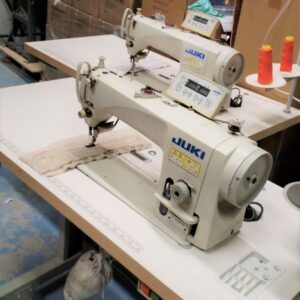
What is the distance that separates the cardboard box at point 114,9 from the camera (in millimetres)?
2908

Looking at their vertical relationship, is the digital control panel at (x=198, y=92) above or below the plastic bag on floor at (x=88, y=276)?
above

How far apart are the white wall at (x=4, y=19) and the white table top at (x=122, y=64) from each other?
8.49 feet

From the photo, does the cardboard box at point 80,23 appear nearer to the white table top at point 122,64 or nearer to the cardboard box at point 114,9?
the cardboard box at point 114,9

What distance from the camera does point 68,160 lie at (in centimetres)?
131

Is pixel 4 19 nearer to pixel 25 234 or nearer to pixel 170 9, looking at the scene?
pixel 170 9

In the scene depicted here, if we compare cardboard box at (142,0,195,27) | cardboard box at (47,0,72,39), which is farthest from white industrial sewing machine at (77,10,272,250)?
cardboard box at (47,0,72,39)

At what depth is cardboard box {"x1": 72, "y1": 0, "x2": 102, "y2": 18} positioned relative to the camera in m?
3.22

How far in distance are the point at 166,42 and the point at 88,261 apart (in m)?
1.04

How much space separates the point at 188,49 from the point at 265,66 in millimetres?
374

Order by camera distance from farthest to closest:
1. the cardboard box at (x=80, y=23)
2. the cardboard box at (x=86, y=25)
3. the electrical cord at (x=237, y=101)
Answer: the cardboard box at (x=80, y=23)
the cardboard box at (x=86, y=25)
the electrical cord at (x=237, y=101)

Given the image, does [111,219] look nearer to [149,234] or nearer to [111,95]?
[149,234]

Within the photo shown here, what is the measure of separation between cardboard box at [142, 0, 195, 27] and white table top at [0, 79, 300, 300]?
53.7 inches

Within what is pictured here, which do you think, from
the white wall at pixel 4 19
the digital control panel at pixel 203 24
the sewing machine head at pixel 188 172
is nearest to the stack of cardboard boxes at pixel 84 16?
the digital control panel at pixel 203 24

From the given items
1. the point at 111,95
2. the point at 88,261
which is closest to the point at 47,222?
the point at 88,261
